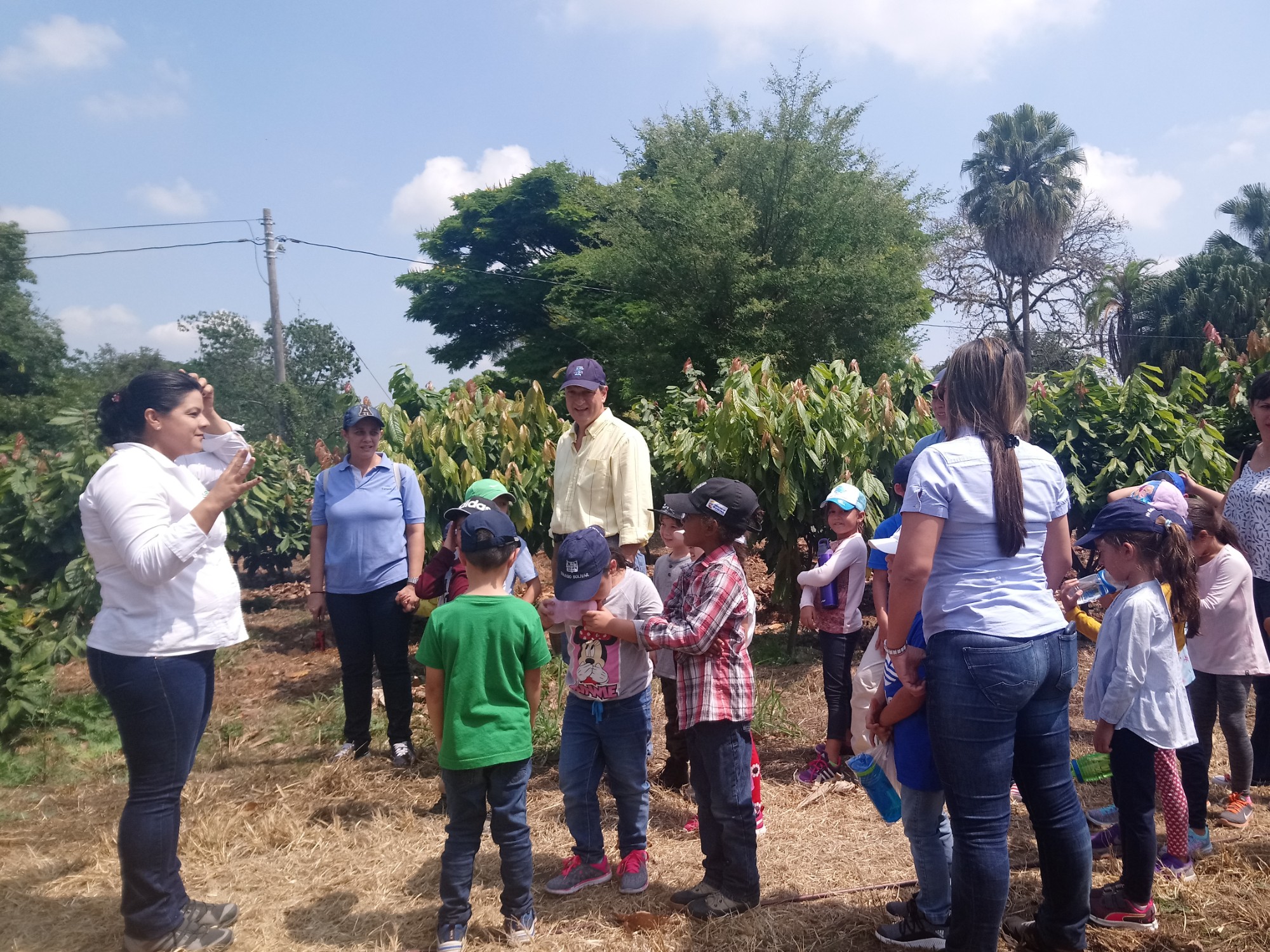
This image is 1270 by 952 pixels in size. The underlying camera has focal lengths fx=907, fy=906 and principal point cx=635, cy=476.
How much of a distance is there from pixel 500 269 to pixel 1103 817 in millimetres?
32019

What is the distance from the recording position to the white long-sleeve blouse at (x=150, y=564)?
2.85 m

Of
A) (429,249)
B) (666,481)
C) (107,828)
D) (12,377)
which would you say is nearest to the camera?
(107,828)

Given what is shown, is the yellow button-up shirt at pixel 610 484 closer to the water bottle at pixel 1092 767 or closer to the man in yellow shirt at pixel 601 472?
the man in yellow shirt at pixel 601 472

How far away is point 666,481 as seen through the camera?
7.48 m

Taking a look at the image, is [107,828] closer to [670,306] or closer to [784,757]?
[784,757]

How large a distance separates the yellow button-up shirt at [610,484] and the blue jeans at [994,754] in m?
1.93

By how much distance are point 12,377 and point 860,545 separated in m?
32.2

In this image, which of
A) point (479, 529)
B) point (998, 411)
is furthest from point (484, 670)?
point (998, 411)

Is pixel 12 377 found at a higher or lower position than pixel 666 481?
higher

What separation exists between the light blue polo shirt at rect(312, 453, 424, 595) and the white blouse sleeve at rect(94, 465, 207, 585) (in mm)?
1814

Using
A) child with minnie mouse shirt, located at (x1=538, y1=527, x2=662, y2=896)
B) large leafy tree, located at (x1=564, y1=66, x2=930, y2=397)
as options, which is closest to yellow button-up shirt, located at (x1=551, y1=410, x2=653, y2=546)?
child with minnie mouse shirt, located at (x1=538, y1=527, x2=662, y2=896)

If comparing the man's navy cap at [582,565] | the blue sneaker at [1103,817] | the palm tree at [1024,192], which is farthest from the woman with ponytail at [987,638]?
the palm tree at [1024,192]

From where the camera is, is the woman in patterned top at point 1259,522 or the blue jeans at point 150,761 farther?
the woman in patterned top at point 1259,522

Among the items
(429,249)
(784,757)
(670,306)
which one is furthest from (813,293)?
(429,249)
